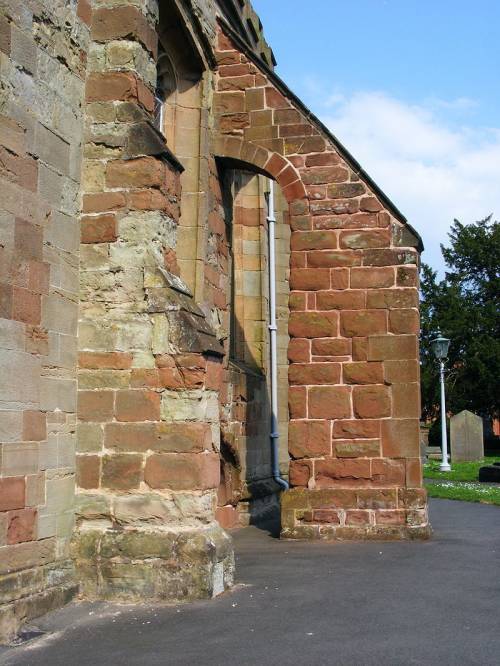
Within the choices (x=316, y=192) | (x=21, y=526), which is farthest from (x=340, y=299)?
(x=21, y=526)

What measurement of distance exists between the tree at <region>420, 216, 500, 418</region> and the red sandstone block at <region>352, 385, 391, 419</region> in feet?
120

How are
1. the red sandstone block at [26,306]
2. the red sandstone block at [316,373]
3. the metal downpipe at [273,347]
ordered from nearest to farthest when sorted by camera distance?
the red sandstone block at [26,306] < the red sandstone block at [316,373] < the metal downpipe at [273,347]

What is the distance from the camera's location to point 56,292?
22.7ft

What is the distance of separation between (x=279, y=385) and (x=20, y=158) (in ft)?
36.5

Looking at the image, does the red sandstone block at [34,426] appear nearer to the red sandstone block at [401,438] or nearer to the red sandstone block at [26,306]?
the red sandstone block at [26,306]

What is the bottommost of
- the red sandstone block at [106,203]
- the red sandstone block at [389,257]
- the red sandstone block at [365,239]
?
the red sandstone block at [106,203]

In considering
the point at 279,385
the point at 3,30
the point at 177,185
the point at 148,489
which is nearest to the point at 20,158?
the point at 3,30

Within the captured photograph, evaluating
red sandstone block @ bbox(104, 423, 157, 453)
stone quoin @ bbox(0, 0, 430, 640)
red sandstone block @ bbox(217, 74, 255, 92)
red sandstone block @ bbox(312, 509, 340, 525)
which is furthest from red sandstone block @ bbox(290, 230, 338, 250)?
red sandstone block @ bbox(104, 423, 157, 453)

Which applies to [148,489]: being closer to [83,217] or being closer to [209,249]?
[83,217]

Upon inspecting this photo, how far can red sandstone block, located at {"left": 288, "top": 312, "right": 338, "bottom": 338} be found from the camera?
10.9 meters

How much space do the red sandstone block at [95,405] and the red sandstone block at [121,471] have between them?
13.3 inches

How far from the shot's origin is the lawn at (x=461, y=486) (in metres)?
15.6

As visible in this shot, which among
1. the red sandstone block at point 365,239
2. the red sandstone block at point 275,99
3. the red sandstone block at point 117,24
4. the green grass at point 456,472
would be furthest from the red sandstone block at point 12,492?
the green grass at point 456,472

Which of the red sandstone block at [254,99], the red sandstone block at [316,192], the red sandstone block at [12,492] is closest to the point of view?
the red sandstone block at [12,492]
